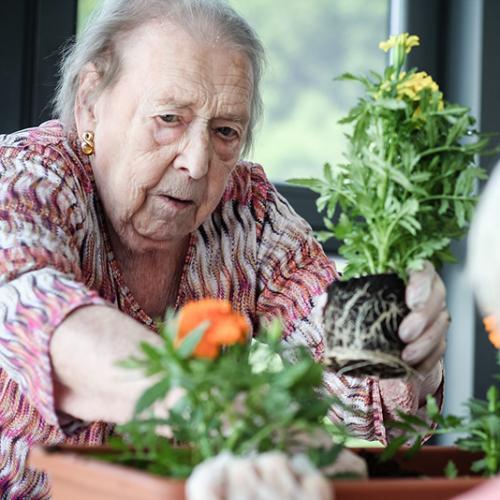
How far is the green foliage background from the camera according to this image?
290 centimetres

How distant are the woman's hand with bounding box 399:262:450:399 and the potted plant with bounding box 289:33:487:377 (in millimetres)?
11

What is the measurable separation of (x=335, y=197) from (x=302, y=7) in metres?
1.83

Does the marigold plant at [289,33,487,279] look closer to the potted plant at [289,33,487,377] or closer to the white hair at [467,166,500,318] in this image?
the potted plant at [289,33,487,377]

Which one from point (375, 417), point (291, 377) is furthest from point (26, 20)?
point (291, 377)

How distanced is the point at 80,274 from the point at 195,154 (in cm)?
32

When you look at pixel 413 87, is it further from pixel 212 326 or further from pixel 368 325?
pixel 212 326

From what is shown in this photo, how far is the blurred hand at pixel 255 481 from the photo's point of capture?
73 cm

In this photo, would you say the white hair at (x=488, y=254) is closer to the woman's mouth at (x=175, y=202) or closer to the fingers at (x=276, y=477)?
the fingers at (x=276, y=477)

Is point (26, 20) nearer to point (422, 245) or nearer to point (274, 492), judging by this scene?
point (422, 245)

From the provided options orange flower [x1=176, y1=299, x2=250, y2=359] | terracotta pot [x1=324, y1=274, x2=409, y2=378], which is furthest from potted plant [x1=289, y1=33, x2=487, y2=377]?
orange flower [x1=176, y1=299, x2=250, y2=359]

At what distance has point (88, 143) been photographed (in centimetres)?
175

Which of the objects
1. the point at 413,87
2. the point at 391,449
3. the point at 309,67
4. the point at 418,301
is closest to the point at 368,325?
the point at 418,301

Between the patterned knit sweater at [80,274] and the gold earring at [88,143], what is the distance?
0.01 meters

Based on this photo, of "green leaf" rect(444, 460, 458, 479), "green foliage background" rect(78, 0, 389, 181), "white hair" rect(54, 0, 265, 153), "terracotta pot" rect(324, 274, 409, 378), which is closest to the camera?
"green leaf" rect(444, 460, 458, 479)
